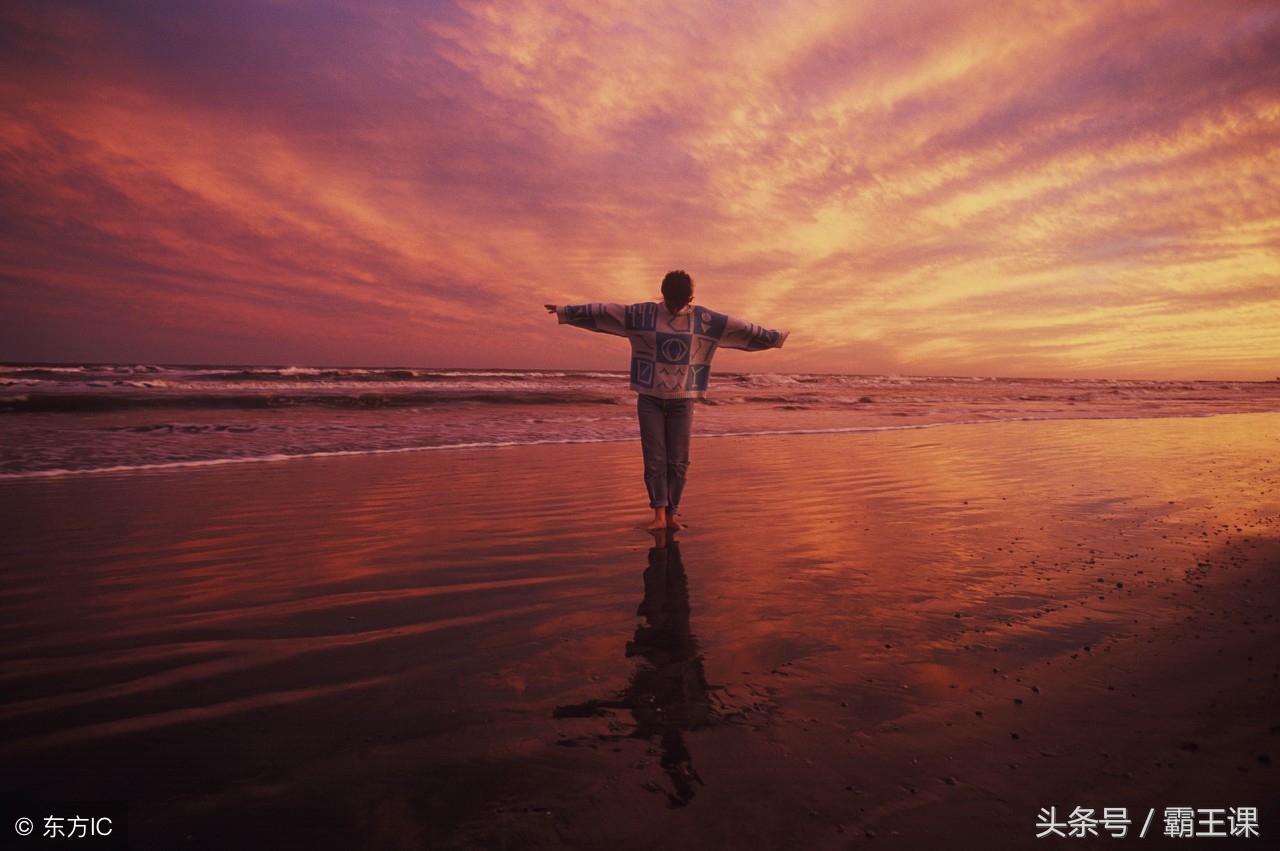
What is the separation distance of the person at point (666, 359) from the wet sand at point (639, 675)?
57 cm

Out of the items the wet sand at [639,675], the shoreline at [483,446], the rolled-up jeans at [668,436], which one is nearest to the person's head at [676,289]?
the rolled-up jeans at [668,436]

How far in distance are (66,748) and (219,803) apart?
2.60 ft

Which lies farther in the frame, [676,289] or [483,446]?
[483,446]

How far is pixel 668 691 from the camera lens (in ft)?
Result: 8.71

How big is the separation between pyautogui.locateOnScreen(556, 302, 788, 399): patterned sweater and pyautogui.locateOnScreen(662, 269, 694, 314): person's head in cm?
8

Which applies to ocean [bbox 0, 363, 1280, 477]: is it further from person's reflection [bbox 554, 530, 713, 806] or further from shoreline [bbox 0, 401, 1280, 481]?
person's reflection [bbox 554, 530, 713, 806]

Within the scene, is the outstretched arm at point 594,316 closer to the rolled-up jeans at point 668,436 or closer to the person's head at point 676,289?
the person's head at point 676,289

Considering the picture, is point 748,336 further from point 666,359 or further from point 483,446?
point 483,446

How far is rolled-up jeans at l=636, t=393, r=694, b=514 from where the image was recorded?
6.12 metres

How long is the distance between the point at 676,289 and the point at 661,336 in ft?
1.48

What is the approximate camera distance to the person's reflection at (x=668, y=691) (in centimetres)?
217

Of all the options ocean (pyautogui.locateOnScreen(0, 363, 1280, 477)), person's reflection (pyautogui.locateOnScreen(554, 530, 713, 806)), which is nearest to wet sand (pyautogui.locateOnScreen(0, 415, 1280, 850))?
person's reflection (pyautogui.locateOnScreen(554, 530, 713, 806))

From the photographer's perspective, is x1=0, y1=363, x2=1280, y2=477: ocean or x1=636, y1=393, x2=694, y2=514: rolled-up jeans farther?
x1=0, y1=363, x2=1280, y2=477: ocean

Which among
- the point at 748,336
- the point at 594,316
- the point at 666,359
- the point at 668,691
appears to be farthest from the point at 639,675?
the point at 748,336
